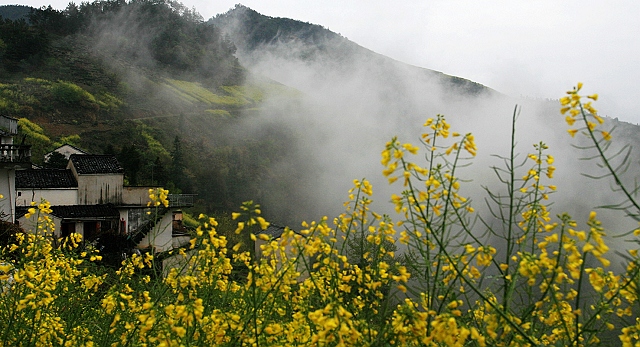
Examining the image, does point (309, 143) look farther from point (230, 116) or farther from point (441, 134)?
point (441, 134)

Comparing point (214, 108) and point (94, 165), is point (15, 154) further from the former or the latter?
point (214, 108)

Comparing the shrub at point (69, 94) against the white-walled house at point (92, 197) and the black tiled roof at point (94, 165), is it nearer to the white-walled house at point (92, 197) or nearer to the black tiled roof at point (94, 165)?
the black tiled roof at point (94, 165)

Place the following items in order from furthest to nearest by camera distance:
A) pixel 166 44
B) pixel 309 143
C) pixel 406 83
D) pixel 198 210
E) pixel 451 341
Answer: pixel 406 83
pixel 166 44
pixel 309 143
pixel 198 210
pixel 451 341

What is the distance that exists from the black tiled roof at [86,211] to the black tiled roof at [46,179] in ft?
3.33

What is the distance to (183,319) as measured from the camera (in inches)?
104

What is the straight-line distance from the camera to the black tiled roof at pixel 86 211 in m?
21.5

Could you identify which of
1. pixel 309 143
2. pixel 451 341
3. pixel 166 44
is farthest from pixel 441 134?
pixel 166 44

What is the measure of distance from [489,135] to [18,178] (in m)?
82.9

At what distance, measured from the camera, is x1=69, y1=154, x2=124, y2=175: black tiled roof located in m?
23.3

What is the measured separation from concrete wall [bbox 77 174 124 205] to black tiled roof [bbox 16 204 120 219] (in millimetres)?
331

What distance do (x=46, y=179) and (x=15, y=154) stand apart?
274 inches

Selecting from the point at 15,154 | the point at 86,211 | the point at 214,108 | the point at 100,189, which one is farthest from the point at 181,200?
the point at 214,108

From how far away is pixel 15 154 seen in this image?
1647 centimetres

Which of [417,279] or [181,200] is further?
[181,200]
